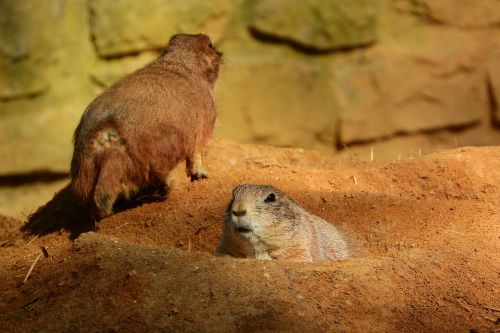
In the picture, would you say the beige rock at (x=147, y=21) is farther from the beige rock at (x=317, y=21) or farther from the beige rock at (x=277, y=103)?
the beige rock at (x=277, y=103)

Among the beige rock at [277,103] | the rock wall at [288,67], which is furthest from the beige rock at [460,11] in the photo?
the beige rock at [277,103]

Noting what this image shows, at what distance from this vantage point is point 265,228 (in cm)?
414

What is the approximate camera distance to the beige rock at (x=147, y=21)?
6.27 metres

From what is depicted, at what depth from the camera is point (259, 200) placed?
419 cm

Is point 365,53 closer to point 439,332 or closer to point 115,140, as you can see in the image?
point 115,140

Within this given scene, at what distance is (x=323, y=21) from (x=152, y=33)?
4.59 feet

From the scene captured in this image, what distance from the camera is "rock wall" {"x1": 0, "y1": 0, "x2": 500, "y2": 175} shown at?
20.5 feet

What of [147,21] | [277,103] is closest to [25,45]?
[147,21]

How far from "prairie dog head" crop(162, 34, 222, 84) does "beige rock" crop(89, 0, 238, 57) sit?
560 millimetres

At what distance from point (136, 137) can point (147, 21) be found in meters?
1.76

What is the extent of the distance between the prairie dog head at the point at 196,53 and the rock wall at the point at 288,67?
0.53 meters

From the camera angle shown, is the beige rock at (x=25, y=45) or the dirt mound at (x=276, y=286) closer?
the dirt mound at (x=276, y=286)

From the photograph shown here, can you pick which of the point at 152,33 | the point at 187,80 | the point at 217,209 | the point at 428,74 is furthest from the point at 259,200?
the point at 428,74

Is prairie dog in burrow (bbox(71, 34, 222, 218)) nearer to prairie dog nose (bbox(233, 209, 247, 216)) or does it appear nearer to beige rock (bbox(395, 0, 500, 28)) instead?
prairie dog nose (bbox(233, 209, 247, 216))
